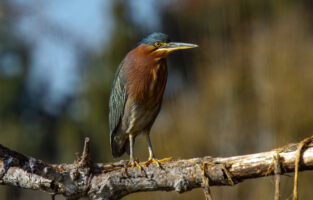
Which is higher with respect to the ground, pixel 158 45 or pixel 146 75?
pixel 158 45

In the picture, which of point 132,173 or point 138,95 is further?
point 138,95

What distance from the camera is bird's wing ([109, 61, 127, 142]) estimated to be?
15.3ft

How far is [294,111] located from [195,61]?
4.31m

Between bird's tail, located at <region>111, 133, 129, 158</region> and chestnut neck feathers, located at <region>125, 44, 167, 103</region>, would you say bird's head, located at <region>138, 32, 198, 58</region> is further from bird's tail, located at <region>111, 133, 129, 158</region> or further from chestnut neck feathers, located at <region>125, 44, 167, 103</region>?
bird's tail, located at <region>111, 133, 129, 158</region>

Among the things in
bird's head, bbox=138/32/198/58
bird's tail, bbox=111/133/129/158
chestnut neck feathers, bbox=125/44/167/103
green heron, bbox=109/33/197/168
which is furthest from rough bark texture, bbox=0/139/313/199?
bird's head, bbox=138/32/198/58

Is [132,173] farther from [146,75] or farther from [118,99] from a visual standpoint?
[118,99]

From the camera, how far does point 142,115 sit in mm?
4559

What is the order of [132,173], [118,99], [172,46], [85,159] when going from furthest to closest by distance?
[118,99]
[172,46]
[132,173]
[85,159]

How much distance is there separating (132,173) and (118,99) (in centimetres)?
153

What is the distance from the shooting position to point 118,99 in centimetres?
480

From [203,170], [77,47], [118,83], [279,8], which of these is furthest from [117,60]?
[203,170]

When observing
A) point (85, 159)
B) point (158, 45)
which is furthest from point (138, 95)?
point (85, 159)

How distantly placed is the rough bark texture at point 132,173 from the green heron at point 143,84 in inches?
42.4

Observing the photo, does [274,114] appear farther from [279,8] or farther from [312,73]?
[279,8]
